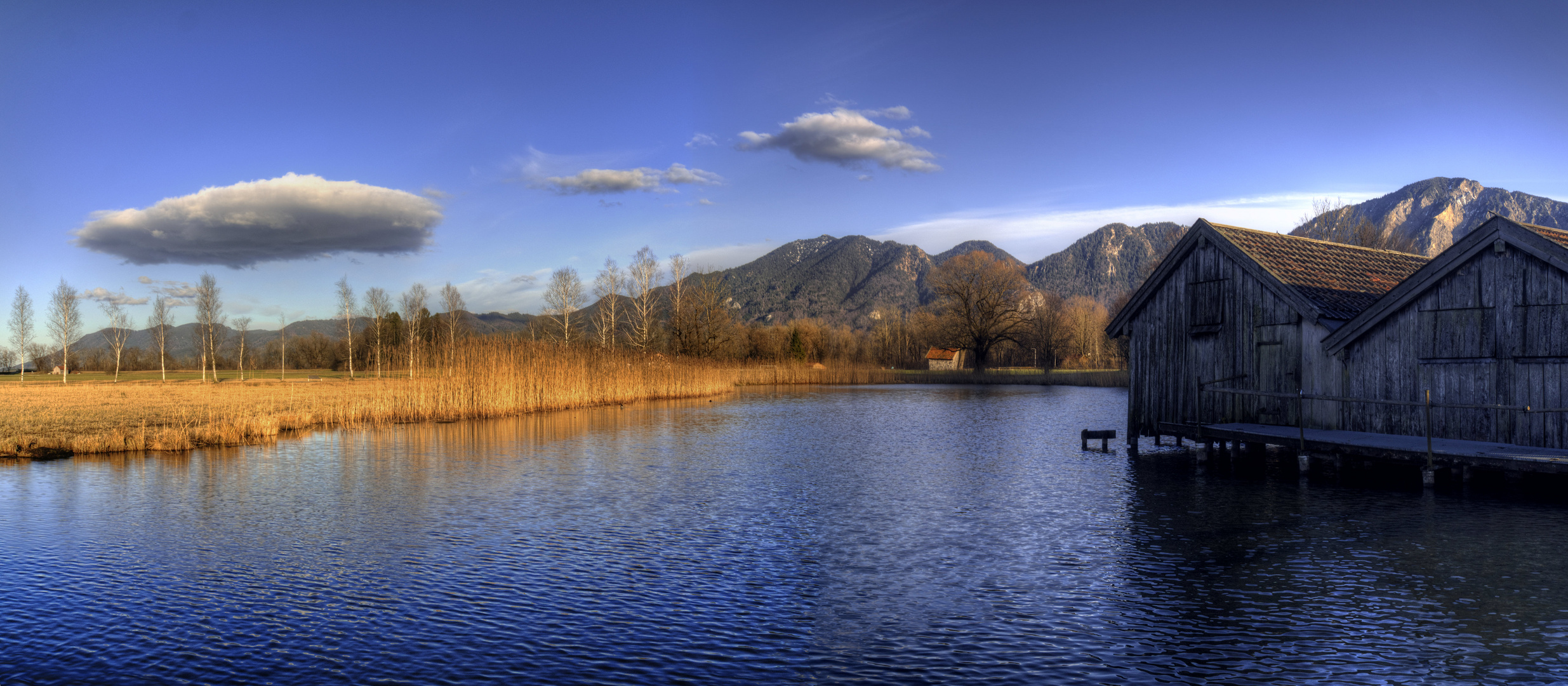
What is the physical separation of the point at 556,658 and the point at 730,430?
78.1ft

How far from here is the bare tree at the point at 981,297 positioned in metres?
81.7

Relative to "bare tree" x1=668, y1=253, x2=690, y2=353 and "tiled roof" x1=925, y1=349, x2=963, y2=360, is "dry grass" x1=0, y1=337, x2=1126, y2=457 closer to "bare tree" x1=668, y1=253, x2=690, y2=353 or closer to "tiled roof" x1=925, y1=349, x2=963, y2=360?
"bare tree" x1=668, y1=253, x2=690, y2=353

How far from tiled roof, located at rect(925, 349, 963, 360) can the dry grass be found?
78620mm

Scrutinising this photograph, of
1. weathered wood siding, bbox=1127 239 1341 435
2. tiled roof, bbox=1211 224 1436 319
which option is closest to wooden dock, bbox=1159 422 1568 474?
weathered wood siding, bbox=1127 239 1341 435

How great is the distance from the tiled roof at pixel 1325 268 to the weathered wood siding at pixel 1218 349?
57cm

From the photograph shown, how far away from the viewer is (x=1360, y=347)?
19.6m

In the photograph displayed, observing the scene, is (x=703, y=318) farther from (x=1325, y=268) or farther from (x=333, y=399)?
(x=1325, y=268)

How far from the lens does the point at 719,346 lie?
7406cm

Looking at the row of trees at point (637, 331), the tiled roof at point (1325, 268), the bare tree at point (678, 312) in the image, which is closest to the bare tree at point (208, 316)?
the row of trees at point (637, 331)

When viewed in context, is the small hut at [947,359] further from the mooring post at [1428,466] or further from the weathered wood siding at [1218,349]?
the mooring post at [1428,466]

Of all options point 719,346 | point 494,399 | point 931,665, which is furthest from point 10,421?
point 719,346

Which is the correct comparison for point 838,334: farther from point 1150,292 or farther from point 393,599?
point 393,599

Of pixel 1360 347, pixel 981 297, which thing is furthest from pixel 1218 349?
pixel 981 297

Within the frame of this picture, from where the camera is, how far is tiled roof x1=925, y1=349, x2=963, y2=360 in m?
132
